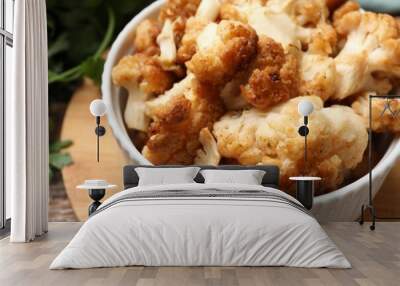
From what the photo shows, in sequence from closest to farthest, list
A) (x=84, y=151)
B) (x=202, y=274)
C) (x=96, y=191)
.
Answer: (x=202, y=274)
(x=96, y=191)
(x=84, y=151)

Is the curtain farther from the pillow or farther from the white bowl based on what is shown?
the pillow

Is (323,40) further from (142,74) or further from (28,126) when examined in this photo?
(28,126)

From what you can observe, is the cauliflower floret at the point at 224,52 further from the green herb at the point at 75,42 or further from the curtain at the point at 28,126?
the curtain at the point at 28,126

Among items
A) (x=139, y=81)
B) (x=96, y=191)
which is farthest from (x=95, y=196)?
(x=139, y=81)

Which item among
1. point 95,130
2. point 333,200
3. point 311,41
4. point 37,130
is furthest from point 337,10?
point 37,130

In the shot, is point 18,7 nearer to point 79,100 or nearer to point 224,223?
point 79,100

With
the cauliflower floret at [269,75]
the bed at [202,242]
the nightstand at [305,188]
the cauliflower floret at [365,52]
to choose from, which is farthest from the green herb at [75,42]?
the bed at [202,242]
